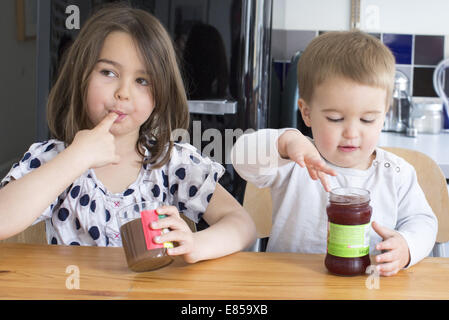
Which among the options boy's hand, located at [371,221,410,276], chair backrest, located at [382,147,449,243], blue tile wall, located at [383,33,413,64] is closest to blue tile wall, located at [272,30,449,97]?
blue tile wall, located at [383,33,413,64]

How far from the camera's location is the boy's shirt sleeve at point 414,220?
86 centimetres

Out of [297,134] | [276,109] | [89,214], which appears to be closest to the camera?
[297,134]

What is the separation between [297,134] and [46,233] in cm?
56

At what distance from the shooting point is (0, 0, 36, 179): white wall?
105 inches

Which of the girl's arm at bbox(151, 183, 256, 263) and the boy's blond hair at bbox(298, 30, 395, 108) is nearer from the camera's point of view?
the girl's arm at bbox(151, 183, 256, 263)

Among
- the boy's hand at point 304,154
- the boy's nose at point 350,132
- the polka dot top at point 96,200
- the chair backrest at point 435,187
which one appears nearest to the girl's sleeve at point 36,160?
the polka dot top at point 96,200

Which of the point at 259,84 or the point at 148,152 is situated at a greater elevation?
the point at 259,84

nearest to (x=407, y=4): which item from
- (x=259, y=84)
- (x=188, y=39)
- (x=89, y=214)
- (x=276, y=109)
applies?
(x=276, y=109)

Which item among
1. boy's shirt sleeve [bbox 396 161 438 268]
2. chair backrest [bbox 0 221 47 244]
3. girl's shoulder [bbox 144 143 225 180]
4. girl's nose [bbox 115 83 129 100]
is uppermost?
girl's nose [bbox 115 83 129 100]

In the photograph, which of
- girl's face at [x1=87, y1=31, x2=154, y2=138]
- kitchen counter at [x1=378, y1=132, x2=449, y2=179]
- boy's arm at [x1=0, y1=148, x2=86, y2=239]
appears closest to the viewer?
boy's arm at [x1=0, y1=148, x2=86, y2=239]

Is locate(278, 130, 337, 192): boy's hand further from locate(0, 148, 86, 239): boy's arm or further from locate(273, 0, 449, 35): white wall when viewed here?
locate(273, 0, 449, 35): white wall

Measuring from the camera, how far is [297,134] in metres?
0.94

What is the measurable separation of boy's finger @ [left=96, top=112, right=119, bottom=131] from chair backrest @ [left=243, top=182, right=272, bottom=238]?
1.15 ft

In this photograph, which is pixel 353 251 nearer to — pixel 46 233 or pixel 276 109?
pixel 46 233
